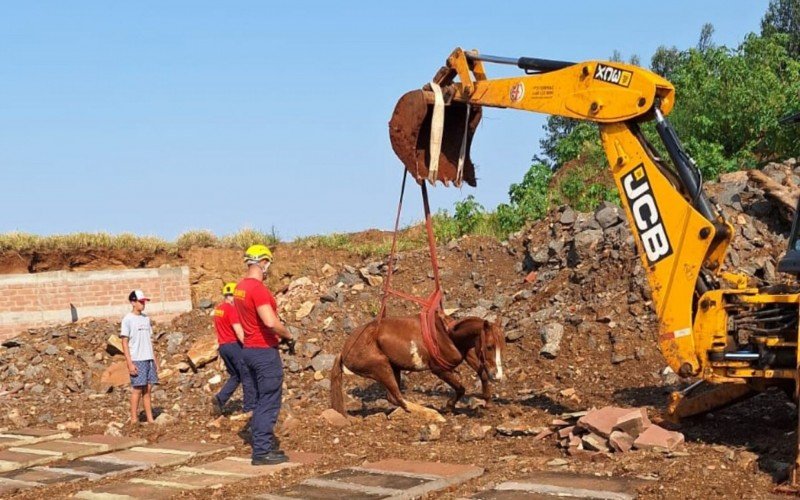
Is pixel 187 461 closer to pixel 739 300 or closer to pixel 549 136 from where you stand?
pixel 739 300

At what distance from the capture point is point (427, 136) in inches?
389

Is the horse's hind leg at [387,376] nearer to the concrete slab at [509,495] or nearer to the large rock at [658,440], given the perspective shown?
the large rock at [658,440]

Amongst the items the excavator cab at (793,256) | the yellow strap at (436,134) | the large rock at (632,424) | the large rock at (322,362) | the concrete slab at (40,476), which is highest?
the yellow strap at (436,134)

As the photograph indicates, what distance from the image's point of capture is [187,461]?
8812 millimetres

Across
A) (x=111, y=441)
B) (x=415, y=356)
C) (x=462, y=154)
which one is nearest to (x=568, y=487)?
(x=415, y=356)

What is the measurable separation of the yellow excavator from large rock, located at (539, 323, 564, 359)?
414 centimetres

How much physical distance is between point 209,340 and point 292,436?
7187 millimetres

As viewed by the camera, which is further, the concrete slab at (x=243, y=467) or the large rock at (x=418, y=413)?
the large rock at (x=418, y=413)

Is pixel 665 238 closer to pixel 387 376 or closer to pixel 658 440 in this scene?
pixel 658 440

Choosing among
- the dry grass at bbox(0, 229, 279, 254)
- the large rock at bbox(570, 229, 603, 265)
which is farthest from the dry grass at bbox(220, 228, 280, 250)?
the large rock at bbox(570, 229, 603, 265)

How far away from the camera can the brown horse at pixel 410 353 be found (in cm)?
995

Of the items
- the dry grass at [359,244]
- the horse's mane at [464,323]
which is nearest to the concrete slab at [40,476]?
the horse's mane at [464,323]

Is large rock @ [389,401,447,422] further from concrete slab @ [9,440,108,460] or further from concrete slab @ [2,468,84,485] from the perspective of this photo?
concrete slab @ [2,468,84,485]

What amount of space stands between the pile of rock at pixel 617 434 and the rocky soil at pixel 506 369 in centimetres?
10
